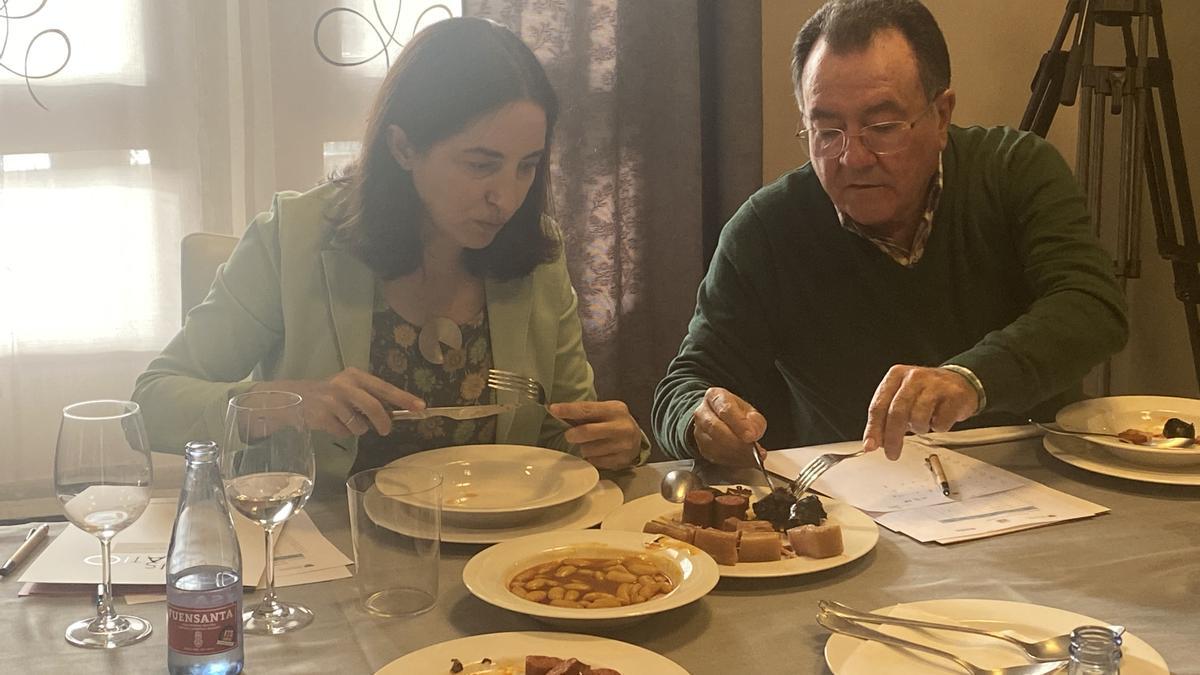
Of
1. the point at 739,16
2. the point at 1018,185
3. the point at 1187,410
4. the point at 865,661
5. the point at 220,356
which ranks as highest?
the point at 739,16

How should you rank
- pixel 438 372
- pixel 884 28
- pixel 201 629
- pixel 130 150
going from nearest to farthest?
1. pixel 201 629
2. pixel 438 372
3. pixel 884 28
4. pixel 130 150

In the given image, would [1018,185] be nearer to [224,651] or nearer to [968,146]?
[968,146]

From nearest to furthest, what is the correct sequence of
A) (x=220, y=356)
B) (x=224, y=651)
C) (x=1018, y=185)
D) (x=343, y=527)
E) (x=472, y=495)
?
(x=224, y=651), (x=343, y=527), (x=472, y=495), (x=220, y=356), (x=1018, y=185)

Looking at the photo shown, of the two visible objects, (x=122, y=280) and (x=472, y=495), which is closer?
(x=472, y=495)

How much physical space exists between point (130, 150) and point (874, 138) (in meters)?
1.59

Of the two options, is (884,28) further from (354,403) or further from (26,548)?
(26,548)

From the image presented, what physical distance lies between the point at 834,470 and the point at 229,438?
33.0 inches

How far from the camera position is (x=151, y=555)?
129 centimetres

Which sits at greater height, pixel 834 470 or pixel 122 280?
pixel 122 280

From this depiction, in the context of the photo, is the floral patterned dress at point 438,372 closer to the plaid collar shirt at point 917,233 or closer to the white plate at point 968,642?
the plaid collar shirt at point 917,233

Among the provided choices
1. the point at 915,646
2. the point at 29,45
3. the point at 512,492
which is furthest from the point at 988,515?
the point at 29,45

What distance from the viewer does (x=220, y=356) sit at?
1.80m

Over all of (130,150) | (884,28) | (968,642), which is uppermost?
(884,28)

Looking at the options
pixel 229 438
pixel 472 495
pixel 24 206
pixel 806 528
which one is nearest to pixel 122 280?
pixel 24 206
